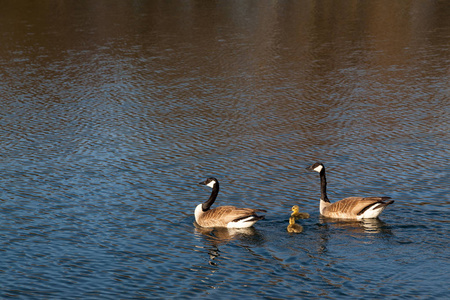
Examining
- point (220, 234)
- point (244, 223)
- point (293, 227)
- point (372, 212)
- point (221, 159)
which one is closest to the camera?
point (293, 227)

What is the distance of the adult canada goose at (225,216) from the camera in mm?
22172

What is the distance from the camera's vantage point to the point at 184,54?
5800cm

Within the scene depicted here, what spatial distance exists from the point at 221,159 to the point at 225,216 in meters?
8.51

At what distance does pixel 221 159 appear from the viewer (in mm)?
30984

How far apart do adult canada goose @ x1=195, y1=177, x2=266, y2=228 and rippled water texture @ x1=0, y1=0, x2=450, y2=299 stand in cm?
35

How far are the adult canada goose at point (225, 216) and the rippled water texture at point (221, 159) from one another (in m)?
0.35

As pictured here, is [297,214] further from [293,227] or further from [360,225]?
[360,225]

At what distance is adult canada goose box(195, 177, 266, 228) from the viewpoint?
2217cm

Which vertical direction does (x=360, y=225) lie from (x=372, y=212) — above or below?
below

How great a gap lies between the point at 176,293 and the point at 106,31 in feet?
184

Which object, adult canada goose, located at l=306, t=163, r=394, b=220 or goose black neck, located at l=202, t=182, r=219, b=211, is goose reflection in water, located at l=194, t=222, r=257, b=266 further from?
adult canada goose, located at l=306, t=163, r=394, b=220

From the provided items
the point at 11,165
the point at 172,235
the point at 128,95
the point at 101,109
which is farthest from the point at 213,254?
the point at 128,95

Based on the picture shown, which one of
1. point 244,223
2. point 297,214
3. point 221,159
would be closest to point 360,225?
point 297,214

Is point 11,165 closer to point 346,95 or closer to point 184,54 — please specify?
point 346,95
